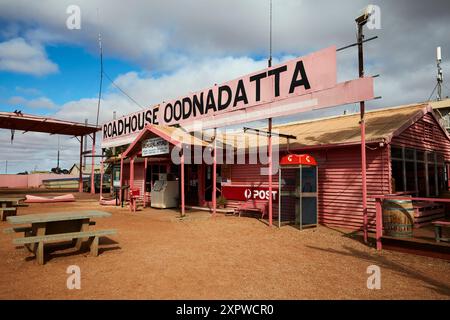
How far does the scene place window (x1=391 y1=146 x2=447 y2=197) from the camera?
975cm

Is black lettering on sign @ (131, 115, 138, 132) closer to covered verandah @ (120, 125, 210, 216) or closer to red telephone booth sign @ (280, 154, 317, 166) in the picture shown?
covered verandah @ (120, 125, 210, 216)

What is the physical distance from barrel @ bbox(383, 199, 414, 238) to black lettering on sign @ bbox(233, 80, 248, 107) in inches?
229

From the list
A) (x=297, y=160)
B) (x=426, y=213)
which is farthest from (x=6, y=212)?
(x=426, y=213)

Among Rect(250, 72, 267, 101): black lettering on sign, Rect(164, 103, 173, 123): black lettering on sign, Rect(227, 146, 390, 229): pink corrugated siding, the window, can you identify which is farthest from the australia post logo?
Rect(164, 103, 173, 123): black lettering on sign

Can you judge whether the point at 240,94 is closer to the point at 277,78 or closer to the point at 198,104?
the point at 277,78

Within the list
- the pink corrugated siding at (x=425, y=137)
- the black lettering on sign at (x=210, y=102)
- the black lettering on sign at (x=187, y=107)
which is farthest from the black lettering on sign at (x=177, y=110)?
the pink corrugated siding at (x=425, y=137)

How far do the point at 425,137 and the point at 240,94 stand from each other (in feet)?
23.6

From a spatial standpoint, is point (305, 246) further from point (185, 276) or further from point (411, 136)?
point (411, 136)

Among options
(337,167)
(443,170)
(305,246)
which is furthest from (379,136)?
(443,170)

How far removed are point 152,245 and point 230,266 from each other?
2.52 metres

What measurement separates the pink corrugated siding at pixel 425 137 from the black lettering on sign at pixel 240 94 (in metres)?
4.99

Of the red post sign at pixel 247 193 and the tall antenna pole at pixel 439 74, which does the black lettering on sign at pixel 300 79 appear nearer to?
the red post sign at pixel 247 193

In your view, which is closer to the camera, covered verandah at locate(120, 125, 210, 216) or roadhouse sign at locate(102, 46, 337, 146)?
roadhouse sign at locate(102, 46, 337, 146)
